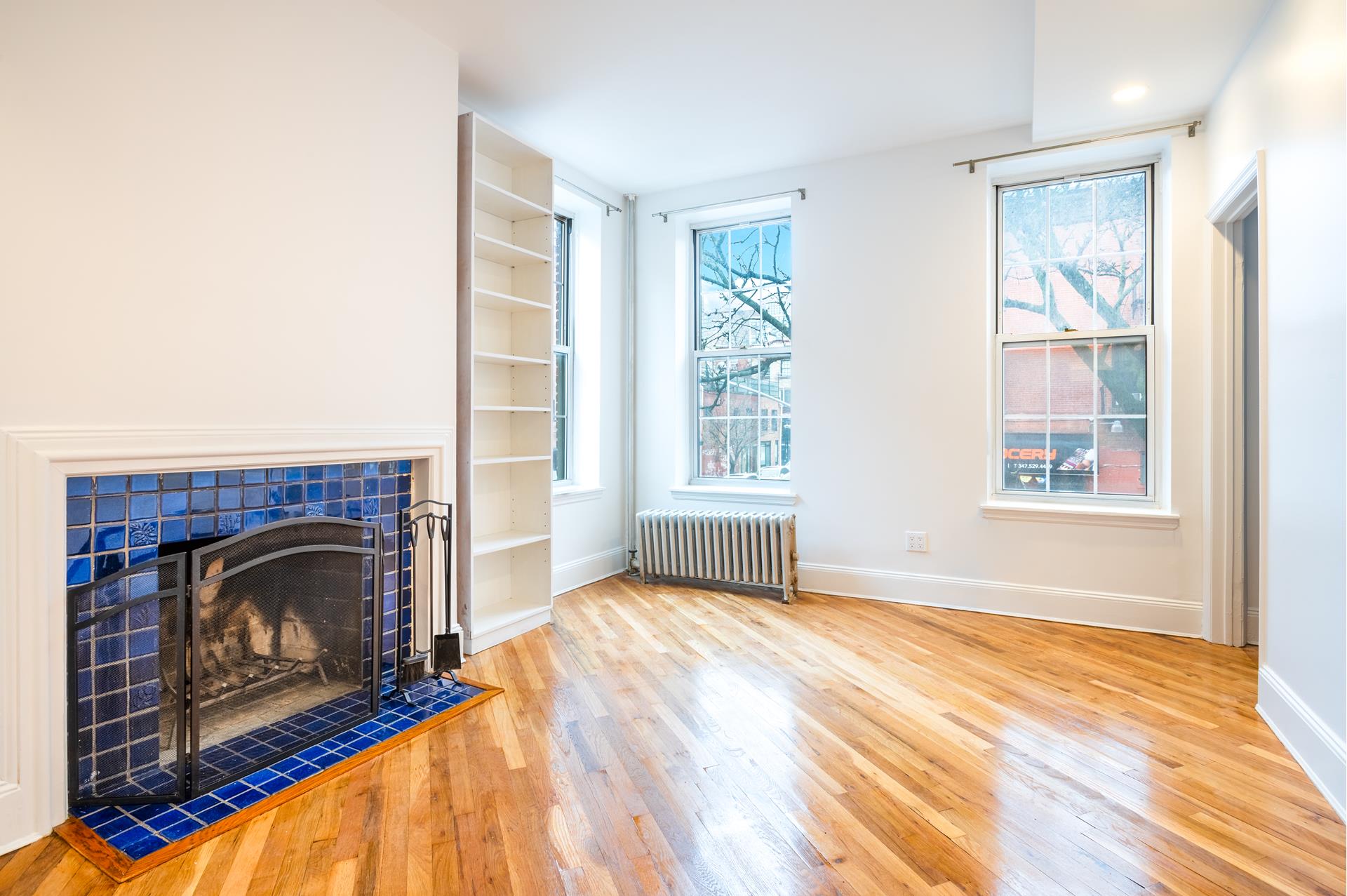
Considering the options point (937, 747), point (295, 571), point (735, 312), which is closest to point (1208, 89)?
point (735, 312)

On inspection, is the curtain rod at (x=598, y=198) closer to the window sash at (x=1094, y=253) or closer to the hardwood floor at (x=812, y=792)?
the window sash at (x=1094, y=253)

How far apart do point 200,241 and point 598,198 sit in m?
2.98

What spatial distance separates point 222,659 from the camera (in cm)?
224

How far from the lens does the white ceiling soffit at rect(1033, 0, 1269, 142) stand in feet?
8.41

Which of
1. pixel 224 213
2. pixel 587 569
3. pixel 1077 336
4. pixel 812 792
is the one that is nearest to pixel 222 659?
pixel 224 213

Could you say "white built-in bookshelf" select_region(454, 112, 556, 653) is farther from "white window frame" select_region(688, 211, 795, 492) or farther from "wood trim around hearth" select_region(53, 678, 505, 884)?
"white window frame" select_region(688, 211, 795, 492)

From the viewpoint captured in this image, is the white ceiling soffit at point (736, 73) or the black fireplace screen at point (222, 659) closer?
the black fireplace screen at point (222, 659)

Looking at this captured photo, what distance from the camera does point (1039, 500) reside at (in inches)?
159

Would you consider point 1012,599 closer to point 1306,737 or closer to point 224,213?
point 1306,737

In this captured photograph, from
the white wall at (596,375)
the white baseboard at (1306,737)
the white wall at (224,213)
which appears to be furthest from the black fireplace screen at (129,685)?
the white baseboard at (1306,737)

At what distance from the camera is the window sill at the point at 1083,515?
3.65m

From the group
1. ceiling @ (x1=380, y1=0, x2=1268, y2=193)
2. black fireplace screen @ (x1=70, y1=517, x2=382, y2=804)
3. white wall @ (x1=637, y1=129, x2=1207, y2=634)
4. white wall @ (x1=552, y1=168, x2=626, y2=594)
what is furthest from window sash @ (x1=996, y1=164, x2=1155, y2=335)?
black fireplace screen @ (x1=70, y1=517, x2=382, y2=804)

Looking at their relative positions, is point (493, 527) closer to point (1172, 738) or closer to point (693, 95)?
point (693, 95)

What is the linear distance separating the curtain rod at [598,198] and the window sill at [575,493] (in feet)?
6.17
